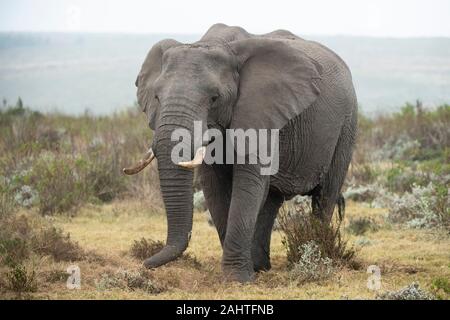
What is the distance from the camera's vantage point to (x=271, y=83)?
365 inches

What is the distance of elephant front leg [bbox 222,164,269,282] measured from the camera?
9086mm

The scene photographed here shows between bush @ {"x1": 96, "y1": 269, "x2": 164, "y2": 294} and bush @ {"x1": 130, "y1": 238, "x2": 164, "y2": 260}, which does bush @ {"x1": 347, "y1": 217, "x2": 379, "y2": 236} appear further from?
bush @ {"x1": 96, "y1": 269, "x2": 164, "y2": 294}

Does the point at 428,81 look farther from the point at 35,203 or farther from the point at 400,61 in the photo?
the point at 35,203

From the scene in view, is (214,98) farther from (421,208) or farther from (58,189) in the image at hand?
(58,189)

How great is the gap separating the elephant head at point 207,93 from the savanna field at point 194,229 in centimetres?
85

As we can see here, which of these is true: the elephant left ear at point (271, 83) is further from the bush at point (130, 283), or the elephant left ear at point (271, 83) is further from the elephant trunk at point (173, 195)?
the bush at point (130, 283)

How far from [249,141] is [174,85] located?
941 mm

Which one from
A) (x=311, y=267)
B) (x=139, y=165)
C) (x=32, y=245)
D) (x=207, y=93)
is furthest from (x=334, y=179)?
(x=32, y=245)

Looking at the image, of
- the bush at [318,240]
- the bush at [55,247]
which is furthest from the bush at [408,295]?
the bush at [55,247]

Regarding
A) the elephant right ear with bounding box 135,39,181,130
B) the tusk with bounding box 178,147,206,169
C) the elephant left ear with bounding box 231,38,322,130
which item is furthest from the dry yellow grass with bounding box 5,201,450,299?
the elephant right ear with bounding box 135,39,181,130

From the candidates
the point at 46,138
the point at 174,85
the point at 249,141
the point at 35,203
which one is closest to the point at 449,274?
the point at 249,141

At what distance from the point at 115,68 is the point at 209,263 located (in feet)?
297

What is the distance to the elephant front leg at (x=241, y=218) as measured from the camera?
909 centimetres
